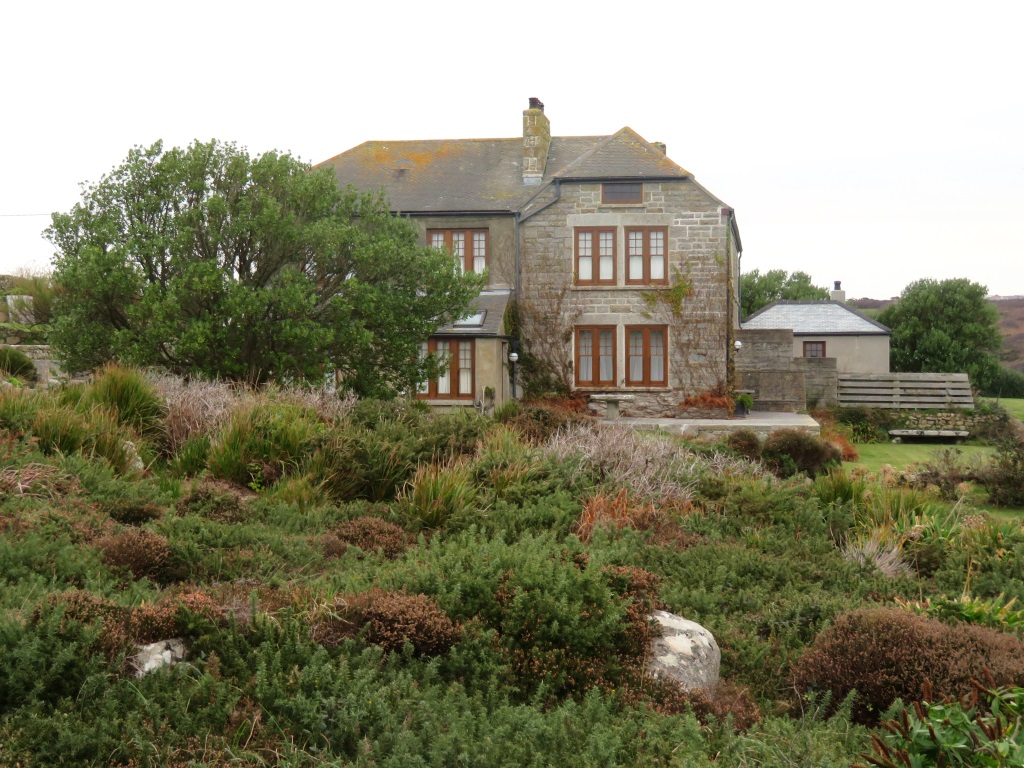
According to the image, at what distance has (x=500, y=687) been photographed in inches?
209

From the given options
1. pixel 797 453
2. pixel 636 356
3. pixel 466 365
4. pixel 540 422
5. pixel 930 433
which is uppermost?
pixel 636 356

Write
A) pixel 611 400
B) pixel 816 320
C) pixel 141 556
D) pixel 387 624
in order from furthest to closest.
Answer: pixel 816 320, pixel 611 400, pixel 141 556, pixel 387 624

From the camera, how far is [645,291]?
24.9m

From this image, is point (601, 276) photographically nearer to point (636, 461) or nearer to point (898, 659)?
point (636, 461)

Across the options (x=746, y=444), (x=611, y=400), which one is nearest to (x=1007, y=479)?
(x=746, y=444)

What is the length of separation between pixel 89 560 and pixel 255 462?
3.87 meters

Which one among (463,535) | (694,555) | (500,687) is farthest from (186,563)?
(694,555)

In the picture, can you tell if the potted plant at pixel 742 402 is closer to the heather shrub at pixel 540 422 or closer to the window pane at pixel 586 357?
the window pane at pixel 586 357

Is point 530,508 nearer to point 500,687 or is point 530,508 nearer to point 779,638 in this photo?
point 779,638

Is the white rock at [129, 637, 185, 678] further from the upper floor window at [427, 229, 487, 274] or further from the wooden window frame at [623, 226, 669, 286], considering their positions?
the wooden window frame at [623, 226, 669, 286]

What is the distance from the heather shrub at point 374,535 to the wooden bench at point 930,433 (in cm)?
2028

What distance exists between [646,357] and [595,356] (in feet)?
4.38

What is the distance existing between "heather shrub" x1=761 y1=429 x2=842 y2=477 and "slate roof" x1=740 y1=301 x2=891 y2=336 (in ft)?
59.5

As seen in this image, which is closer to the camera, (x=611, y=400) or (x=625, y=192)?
(x=611, y=400)
